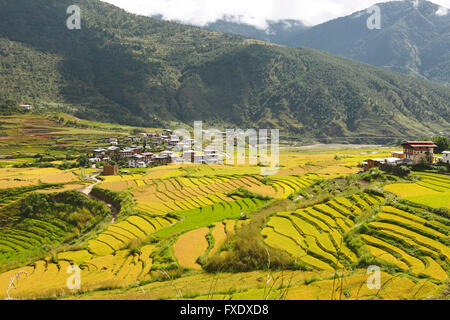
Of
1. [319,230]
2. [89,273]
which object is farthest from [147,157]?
[319,230]

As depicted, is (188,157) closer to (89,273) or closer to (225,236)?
(225,236)

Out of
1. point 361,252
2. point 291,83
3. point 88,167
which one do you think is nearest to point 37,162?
point 88,167

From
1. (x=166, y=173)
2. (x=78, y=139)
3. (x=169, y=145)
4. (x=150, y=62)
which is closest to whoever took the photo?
(x=166, y=173)

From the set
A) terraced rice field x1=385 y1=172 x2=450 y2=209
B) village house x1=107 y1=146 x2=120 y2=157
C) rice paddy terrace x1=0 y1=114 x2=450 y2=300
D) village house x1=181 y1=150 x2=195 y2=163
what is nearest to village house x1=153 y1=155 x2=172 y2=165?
village house x1=181 y1=150 x2=195 y2=163

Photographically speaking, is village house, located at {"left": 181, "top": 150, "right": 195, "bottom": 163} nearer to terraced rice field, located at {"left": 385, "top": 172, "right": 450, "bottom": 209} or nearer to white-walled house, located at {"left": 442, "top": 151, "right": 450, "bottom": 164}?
terraced rice field, located at {"left": 385, "top": 172, "right": 450, "bottom": 209}
